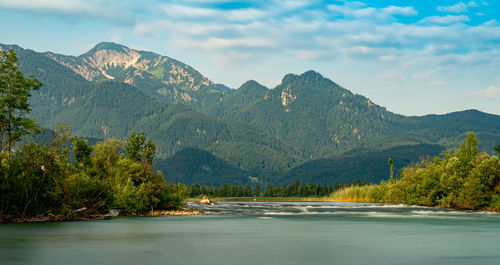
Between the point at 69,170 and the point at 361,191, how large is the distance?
421 ft

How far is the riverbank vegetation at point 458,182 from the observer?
105 metres

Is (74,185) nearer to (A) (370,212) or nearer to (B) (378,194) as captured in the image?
(A) (370,212)

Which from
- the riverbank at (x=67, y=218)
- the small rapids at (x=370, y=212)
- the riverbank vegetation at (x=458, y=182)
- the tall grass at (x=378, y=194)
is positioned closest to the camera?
the riverbank at (x=67, y=218)

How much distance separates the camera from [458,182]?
11319 centimetres

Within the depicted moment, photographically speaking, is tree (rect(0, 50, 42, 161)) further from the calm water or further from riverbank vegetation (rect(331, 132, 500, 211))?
riverbank vegetation (rect(331, 132, 500, 211))

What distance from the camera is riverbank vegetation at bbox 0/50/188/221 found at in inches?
2468

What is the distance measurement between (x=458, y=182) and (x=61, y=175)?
80.6m

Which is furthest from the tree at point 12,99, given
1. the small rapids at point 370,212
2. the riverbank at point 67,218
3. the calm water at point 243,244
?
the small rapids at point 370,212

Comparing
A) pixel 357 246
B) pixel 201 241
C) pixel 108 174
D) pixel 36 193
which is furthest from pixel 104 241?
pixel 108 174

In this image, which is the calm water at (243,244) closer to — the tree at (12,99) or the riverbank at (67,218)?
the riverbank at (67,218)

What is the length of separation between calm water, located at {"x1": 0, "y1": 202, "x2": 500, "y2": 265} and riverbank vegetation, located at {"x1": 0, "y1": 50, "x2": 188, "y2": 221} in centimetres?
319

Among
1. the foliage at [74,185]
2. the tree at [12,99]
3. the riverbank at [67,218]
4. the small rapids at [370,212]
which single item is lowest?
the small rapids at [370,212]

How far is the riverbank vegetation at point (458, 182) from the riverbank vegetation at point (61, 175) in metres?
55.7

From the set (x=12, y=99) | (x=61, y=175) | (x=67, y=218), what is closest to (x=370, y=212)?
(x=67, y=218)
